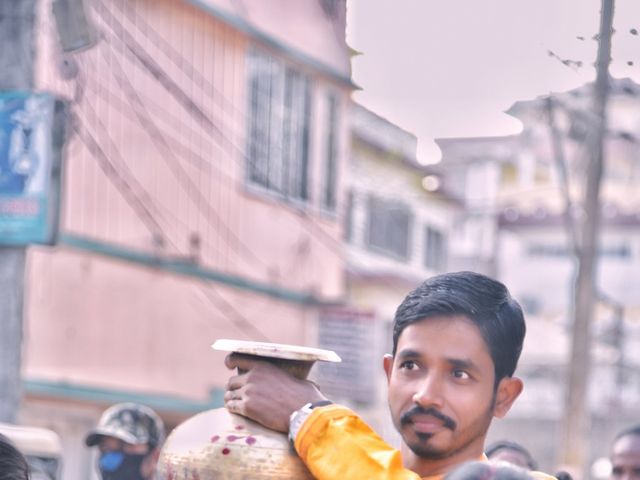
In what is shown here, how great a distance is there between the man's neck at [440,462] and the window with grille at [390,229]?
1913cm

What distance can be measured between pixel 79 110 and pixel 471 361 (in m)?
9.81

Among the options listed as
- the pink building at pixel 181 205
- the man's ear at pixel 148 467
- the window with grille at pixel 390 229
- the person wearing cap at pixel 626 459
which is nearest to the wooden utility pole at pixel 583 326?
the pink building at pixel 181 205

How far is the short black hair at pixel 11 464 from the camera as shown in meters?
3.14

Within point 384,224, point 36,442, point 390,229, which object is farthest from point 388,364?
point 390,229

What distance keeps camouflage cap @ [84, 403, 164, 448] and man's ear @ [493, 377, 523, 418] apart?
12.1 ft

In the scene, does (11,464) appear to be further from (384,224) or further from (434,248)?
(434,248)

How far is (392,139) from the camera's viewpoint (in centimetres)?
2241

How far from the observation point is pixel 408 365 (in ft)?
10.1

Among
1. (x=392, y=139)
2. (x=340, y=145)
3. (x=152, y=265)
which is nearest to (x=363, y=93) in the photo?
(x=152, y=265)

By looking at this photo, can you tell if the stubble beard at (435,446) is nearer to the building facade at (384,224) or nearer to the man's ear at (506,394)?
the man's ear at (506,394)

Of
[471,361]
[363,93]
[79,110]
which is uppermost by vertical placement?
[79,110]

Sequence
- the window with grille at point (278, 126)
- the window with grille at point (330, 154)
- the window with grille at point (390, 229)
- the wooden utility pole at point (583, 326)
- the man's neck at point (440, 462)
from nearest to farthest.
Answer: the man's neck at point (440, 462) < the wooden utility pole at point (583, 326) < the window with grille at point (278, 126) < the window with grille at point (330, 154) < the window with grille at point (390, 229)

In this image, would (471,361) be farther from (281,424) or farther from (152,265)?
(152,265)

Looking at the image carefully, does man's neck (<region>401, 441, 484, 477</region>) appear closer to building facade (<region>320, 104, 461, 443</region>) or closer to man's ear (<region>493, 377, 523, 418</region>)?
man's ear (<region>493, 377, 523, 418</region>)
